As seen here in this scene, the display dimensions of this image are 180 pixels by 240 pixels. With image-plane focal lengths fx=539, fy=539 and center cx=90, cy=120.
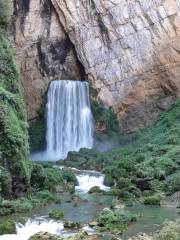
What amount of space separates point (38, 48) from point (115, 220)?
25010mm

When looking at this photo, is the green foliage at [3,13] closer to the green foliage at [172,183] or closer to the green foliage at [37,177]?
the green foliage at [37,177]

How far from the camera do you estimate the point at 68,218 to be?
21859 mm

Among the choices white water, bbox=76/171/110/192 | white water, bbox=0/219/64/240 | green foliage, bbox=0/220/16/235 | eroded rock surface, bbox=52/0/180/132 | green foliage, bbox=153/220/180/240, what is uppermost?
eroded rock surface, bbox=52/0/180/132

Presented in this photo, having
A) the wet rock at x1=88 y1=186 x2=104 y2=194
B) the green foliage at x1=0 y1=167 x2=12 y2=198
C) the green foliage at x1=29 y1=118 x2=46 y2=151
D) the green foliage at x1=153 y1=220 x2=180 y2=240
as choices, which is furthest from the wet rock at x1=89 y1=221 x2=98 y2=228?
the green foliage at x1=29 y1=118 x2=46 y2=151

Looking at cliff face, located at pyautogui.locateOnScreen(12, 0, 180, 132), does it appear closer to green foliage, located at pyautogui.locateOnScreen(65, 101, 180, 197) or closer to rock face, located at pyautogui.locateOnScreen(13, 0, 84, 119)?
rock face, located at pyautogui.locateOnScreen(13, 0, 84, 119)

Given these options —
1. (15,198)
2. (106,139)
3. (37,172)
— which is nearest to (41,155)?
(106,139)

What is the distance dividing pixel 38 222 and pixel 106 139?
21.6 metres

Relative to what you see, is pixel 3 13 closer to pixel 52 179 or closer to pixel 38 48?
pixel 38 48

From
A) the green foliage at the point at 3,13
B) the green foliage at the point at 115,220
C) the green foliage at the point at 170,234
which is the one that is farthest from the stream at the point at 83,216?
the green foliage at the point at 3,13

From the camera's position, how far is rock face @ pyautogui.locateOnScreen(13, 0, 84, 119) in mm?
42938

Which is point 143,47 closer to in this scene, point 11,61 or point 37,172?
point 11,61

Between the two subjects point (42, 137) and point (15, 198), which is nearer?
point (15, 198)

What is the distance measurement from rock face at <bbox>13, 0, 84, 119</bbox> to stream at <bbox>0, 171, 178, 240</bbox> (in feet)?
51.8

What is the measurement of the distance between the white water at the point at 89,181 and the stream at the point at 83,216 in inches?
28.8
